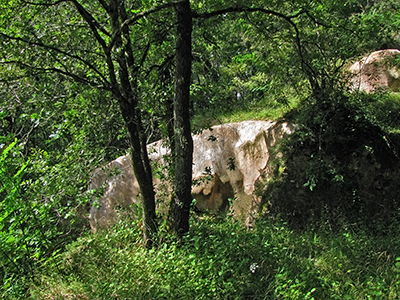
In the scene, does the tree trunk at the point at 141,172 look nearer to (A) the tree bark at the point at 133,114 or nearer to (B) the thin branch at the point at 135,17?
(A) the tree bark at the point at 133,114

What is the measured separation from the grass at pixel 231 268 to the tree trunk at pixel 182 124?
12.8 inches

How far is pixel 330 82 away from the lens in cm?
596

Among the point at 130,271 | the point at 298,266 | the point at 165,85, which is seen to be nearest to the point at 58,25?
the point at 165,85

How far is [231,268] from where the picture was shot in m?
3.97

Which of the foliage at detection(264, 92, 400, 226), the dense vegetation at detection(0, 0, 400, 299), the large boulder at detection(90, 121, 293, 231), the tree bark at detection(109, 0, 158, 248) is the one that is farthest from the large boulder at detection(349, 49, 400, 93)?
the tree bark at detection(109, 0, 158, 248)

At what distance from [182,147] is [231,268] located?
4.81ft

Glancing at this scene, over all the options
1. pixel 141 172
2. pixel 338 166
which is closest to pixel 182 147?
pixel 141 172

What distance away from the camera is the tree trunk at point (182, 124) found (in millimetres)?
4516

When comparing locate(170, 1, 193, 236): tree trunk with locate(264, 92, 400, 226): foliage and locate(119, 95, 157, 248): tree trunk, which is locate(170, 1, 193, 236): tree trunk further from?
locate(264, 92, 400, 226): foliage

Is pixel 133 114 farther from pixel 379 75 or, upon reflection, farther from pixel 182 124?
pixel 379 75

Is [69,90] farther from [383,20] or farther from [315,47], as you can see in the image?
[383,20]

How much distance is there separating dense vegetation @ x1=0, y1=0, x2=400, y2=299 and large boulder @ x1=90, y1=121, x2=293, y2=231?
0.43 m

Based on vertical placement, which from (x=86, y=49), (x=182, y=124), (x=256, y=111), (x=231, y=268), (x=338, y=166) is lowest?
(x=231, y=268)

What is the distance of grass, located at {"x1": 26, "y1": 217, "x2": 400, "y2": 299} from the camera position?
359 cm
